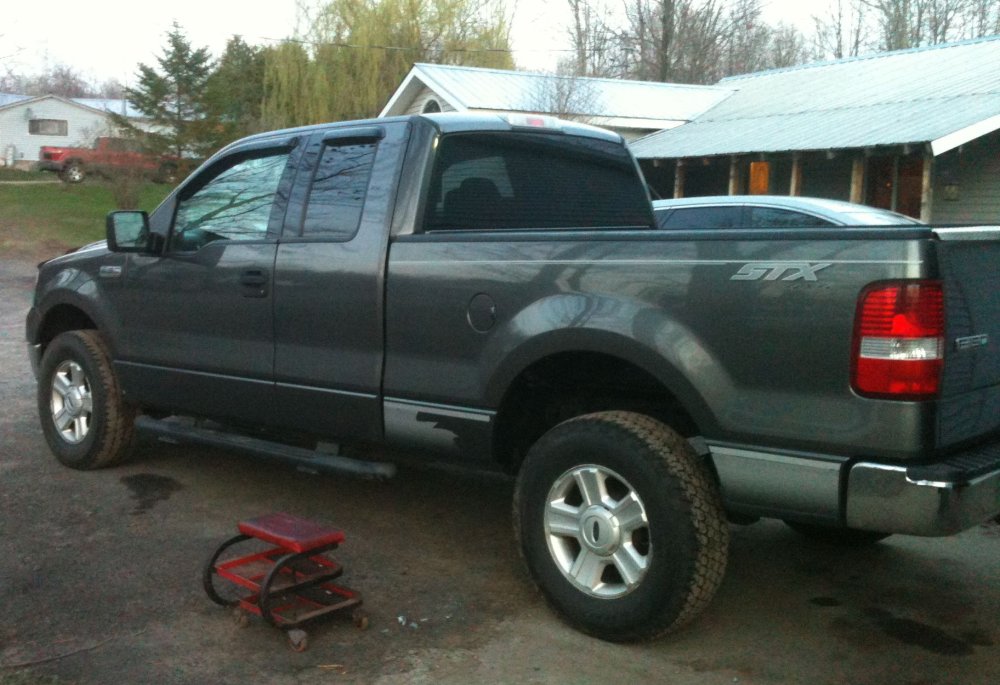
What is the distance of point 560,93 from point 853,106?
5.84 metres

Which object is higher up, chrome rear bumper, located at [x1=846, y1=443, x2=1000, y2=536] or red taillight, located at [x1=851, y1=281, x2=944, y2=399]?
red taillight, located at [x1=851, y1=281, x2=944, y2=399]

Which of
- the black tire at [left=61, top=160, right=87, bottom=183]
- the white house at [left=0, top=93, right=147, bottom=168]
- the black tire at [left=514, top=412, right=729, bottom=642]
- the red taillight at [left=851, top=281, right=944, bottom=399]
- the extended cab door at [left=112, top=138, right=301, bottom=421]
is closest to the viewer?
the red taillight at [left=851, top=281, right=944, bottom=399]

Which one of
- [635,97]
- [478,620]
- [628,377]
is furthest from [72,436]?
[635,97]

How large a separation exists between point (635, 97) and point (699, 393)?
23151 millimetres

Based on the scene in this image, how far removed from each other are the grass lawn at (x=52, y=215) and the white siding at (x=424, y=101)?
25.1 ft

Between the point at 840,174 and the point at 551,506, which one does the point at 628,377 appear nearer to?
the point at 551,506

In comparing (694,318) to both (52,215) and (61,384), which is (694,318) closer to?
(61,384)

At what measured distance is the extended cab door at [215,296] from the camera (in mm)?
5531

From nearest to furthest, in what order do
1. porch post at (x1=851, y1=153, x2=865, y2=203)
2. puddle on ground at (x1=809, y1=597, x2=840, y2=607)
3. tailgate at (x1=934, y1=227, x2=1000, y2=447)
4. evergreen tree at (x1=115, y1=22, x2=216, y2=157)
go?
tailgate at (x1=934, y1=227, x2=1000, y2=447) → puddle on ground at (x1=809, y1=597, x2=840, y2=607) → porch post at (x1=851, y1=153, x2=865, y2=203) → evergreen tree at (x1=115, y1=22, x2=216, y2=157)

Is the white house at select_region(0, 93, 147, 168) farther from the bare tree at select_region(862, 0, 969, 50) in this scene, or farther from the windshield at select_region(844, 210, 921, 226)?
the windshield at select_region(844, 210, 921, 226)

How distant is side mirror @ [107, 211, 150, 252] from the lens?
6.13 meters

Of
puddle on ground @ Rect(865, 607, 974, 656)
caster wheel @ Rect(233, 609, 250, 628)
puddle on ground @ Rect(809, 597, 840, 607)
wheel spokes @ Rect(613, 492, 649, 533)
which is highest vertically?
wheel spokes @ Rect(613, 492, 649, 533)

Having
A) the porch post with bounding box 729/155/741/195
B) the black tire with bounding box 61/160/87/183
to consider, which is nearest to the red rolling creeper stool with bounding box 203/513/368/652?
the porch post with bounding box 729/155/741/195

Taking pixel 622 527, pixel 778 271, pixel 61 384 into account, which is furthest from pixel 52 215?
pixel 778 271
